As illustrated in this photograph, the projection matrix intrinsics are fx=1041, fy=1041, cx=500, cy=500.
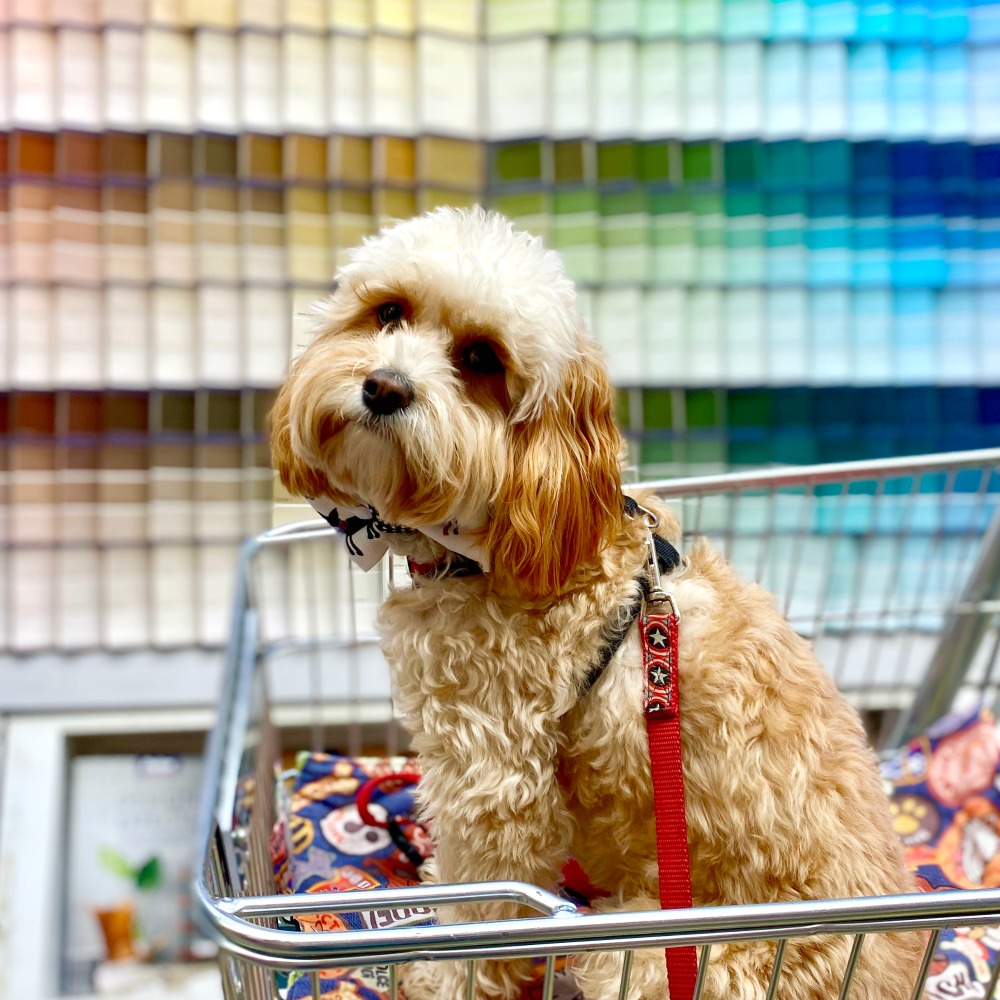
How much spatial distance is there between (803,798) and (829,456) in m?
1.34

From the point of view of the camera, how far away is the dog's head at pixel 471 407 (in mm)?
857

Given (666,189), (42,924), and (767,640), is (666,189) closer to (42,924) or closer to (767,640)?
(767,640)

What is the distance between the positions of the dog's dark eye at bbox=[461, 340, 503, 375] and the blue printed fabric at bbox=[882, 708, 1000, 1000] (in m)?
0.82

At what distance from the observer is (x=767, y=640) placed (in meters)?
0.94

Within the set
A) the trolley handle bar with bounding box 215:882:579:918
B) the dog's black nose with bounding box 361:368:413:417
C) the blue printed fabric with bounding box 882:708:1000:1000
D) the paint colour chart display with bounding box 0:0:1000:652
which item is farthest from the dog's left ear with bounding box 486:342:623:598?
the paint colour chart display with bounding box 0:0:1000:652

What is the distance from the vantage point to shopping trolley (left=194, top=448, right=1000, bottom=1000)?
27.7 inches

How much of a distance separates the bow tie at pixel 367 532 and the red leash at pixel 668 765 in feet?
0.53

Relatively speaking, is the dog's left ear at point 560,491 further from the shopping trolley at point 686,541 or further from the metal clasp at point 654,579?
the shopping trolley at point 686,541

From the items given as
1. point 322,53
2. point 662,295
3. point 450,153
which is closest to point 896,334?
point 662,295

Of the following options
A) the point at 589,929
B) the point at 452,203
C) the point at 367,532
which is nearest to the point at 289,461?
the point at 367,532

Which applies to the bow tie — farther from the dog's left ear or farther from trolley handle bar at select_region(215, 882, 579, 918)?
trolley handle bar at select_region(215, 882, 579, 918)

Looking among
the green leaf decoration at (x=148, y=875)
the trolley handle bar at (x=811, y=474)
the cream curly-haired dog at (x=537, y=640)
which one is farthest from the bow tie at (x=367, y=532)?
the green leaf decoration at (x=148, y=875)

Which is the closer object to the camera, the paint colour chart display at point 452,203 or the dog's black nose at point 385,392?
the dog's black nose at point 385,392

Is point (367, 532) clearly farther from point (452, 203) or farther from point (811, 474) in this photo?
point (452, 203)
